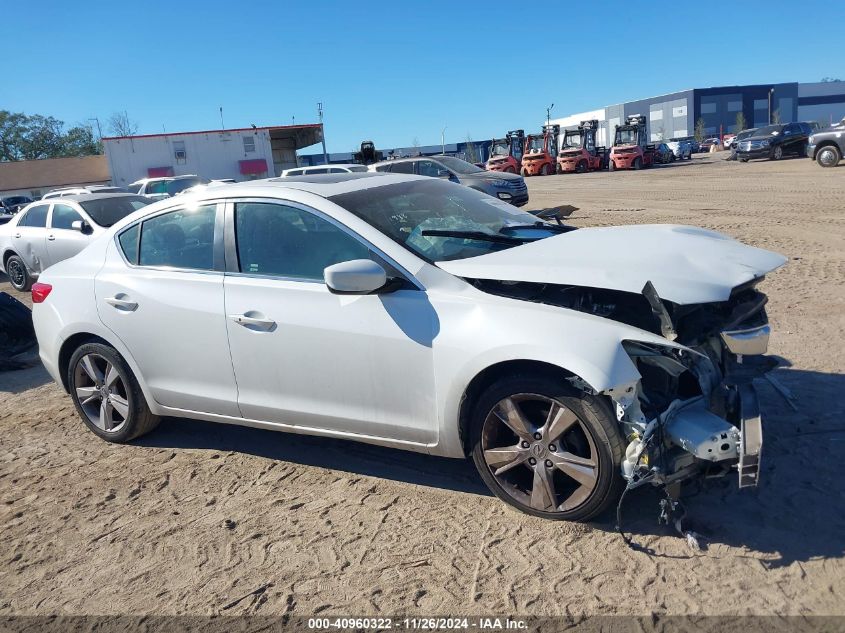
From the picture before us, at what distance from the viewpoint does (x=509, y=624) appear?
104 inches

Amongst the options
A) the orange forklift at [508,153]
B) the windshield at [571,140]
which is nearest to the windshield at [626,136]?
the windshield at [571,140]

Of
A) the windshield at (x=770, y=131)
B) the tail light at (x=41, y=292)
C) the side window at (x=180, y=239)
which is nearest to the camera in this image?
the side window at (x=180, y=239)

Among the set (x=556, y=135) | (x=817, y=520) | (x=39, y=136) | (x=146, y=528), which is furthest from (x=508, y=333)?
(x=39, y=136)

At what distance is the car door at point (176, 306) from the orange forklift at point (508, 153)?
37.9 m

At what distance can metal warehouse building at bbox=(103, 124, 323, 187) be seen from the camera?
143 feet

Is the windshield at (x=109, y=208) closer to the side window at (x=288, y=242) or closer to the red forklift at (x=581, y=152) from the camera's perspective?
the side window at (x=288, y=242)

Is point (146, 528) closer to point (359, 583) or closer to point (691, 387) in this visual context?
point (359, 583)

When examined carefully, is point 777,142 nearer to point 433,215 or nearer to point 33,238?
point 33,238

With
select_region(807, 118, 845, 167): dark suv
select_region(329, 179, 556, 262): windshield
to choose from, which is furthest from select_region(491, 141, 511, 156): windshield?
select_region(329, 179, 556, 262): windshield

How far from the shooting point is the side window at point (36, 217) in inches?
459

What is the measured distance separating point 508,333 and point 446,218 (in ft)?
4.10

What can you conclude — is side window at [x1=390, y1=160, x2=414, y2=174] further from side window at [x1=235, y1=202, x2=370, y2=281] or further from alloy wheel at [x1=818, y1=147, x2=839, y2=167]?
alloy wheel at [x1=818, y1=147, x2=839, y2=167]

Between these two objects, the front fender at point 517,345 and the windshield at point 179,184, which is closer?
the front fender at point 517,345

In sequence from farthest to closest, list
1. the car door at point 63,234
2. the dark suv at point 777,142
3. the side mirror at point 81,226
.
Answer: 1. the dark suv at point 777,142
2. the car door at point 63,234
3. the side mirror at point 81,226
